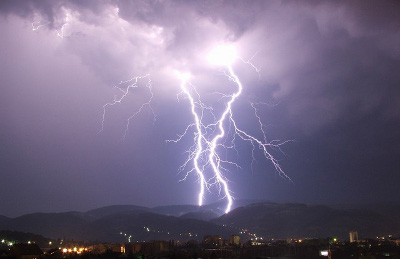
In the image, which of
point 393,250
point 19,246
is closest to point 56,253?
point 19,246

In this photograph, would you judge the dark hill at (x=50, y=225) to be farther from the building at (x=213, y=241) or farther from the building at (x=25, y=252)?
the building at (x=25, y=252)

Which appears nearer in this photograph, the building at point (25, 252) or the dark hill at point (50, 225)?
the building at point (25, 252)

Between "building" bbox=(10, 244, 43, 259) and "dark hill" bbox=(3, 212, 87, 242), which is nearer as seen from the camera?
"building" bbox=(10, 244, 43, 259)

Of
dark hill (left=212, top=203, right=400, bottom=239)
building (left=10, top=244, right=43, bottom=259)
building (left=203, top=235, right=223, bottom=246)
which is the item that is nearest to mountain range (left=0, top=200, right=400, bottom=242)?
dark hill (left=212, top=203, right=400, bottom=239)

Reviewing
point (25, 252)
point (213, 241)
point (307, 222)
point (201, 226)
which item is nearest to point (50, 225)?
point (201, 226)

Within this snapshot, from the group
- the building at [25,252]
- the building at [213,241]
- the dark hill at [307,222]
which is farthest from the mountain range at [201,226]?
the building at [25,252]

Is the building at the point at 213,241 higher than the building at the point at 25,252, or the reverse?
the building at the point at 25,252

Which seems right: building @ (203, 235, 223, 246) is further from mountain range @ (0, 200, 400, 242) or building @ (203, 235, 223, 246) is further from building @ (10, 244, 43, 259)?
mountain range @ (0, 200, 400, 242)

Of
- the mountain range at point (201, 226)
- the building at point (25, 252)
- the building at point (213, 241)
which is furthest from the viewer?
the mountain range at point (201, 226)

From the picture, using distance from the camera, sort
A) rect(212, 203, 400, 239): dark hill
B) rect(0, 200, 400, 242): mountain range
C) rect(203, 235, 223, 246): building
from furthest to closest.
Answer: rect(212, 203, 400, 239): dark hill, rect(0, 200, 400, 242): mountain range, rect(203, 235, 223, 246): building

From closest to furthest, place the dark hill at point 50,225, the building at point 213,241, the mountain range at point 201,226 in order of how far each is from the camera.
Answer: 1. the building at point 213,241
2. the mountain range at point 201,226
3. the dark hill at point 50,225

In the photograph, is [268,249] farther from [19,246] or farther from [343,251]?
[19,246]
